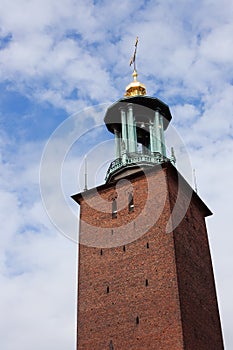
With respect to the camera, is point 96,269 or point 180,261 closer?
point 180,261

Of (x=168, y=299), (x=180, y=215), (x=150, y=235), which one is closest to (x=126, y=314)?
(x=168, y=299)

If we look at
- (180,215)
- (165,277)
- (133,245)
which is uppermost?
(180,215)

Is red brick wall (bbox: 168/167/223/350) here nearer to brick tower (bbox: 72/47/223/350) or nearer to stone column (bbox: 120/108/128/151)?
brick tower (bbox: 72/47/223/350)

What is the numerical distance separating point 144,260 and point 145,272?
1.67 feet

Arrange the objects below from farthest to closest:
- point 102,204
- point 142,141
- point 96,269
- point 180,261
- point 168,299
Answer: point 142,141 → point 102,204 → point 96,269 → point 180,261 → point 168,299

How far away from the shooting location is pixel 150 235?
20906 millimetres

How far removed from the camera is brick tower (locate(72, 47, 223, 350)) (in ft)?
61.9

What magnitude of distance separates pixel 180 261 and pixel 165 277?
1.00m

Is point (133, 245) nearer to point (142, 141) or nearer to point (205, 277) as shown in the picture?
point (205, 277)

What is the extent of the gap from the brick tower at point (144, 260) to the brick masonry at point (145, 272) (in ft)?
0.11

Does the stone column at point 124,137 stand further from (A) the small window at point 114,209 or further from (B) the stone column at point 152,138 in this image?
(A) the small window at point 114,209

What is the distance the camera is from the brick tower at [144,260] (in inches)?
742

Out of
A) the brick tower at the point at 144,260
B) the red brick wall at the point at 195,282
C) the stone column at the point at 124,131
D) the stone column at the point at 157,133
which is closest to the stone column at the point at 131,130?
the brick tower at the point at 144,260

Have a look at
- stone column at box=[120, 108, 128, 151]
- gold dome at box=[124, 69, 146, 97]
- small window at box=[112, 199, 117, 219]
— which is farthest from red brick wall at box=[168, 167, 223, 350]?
gold dome at box=[124, 69, 146, 97]
